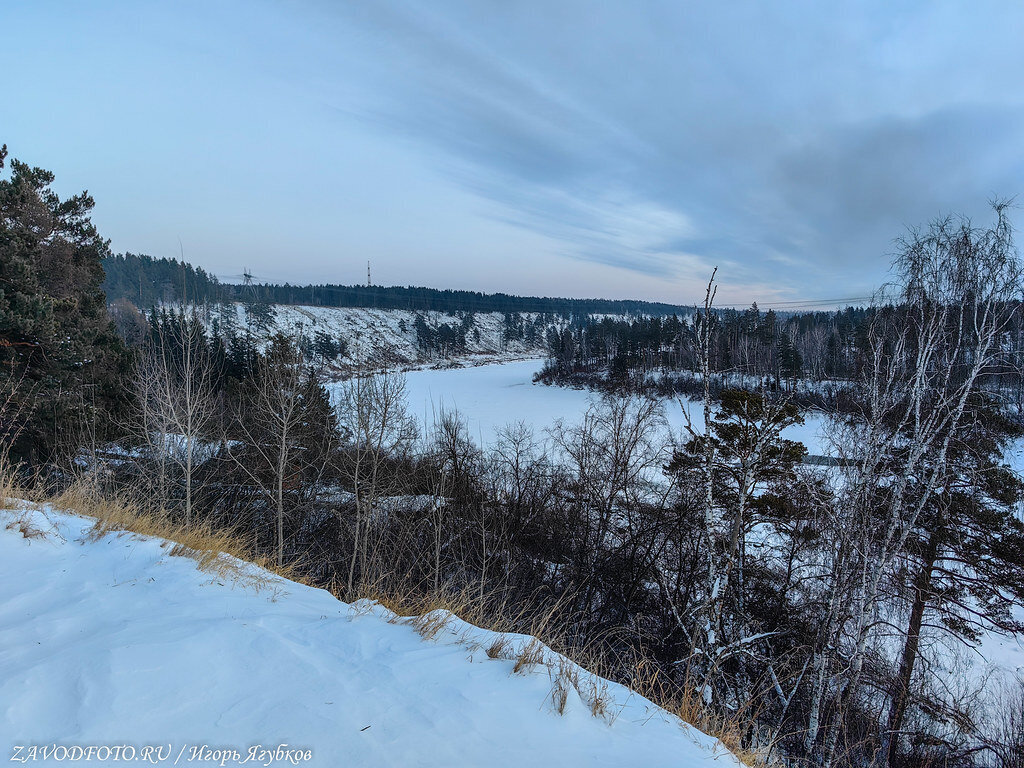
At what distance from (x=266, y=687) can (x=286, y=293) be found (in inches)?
7005

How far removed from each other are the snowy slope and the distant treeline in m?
104

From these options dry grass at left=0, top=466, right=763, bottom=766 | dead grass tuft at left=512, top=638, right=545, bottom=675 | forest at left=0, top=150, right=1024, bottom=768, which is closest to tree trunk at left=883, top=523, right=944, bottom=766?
forest at left=0, top=150, right=1024, bottom=768

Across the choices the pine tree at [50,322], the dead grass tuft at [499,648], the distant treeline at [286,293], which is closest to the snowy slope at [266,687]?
the dead grass tuft at [499,648]

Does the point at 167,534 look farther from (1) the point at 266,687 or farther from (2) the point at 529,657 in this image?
(2) the point at 529,657

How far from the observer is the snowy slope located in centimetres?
237

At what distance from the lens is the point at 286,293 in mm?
157375

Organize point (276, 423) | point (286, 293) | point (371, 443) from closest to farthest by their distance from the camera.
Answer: point (276, 423), point (371, 443), point (286, 293)

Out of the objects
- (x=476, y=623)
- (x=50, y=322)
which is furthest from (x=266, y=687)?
(x=50, y=322)

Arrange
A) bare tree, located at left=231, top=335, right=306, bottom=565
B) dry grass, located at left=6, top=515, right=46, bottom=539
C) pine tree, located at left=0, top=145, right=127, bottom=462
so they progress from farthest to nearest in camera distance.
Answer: bare tree, located at left=231, top=335, right=306, bottom=565, pine tree, located at left=0, top=145, right=127, bottom=462, dry grass, located at left=6, top=515, right=46, bottom=539

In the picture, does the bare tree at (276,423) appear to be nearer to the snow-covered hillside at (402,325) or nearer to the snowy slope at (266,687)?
the snowy slope at (266,687)

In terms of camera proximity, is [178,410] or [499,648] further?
[178,410]

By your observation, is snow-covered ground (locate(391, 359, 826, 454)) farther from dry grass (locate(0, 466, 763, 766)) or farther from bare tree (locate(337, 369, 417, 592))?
dry grass (locate(0, 466, 763, 766))

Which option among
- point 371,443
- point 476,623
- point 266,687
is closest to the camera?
point 266,687

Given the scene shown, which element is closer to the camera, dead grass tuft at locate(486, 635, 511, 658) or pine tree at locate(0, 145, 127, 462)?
dead grass tuft at locate(486, 635, 511, 658)
